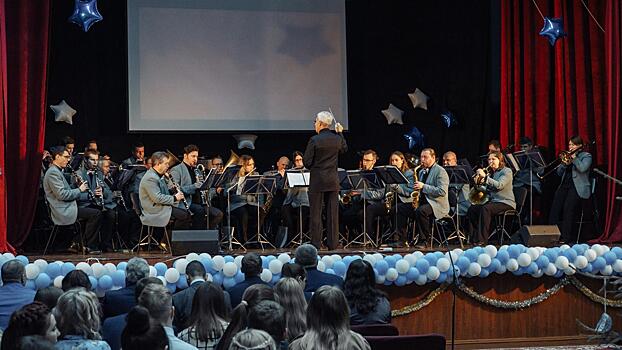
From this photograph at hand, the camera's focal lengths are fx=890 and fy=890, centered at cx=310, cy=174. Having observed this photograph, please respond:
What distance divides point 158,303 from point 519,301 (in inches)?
191

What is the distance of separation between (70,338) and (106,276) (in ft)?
9.85

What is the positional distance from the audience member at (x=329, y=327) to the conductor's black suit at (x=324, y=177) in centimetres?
512

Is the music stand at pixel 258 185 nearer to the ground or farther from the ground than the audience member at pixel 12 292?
farther from the ground

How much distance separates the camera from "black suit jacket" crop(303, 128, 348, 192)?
30.4ft

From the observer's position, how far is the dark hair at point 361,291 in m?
5.62

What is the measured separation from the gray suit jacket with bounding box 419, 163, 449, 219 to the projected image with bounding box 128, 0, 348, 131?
3.24 m

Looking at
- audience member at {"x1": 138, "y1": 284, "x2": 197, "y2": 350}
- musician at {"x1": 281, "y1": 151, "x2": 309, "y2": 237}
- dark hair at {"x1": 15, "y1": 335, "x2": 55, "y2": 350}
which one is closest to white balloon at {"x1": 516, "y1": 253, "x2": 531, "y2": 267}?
musician at {"x1": 281, "y1": 151, "x2": 309, "y2": 237}

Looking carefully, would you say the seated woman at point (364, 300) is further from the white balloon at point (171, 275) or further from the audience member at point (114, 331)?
the white balloon at point (171, 275)

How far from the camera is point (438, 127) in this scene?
46.4ft

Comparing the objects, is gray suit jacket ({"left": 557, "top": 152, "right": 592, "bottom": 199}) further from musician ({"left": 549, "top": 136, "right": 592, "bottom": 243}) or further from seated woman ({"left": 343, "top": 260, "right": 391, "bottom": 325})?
seated woman ({"left": 343, "top": 260, "right": 391, "bottom": 325})

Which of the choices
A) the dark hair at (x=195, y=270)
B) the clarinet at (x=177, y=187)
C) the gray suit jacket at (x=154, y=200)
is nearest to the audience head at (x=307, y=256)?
the dark hair at (x=195, y=270)

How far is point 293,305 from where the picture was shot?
16.0 ft

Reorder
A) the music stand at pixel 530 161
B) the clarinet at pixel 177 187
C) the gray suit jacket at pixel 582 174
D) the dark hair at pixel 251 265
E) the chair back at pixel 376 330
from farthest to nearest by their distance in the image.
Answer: the music stand at pixel 530 161 → the gray suit jacket at pixel 582 174 → the clarinet at pixel 177 187 → the dark hair at pixel 251 265 → the chair back at pixel 376 330

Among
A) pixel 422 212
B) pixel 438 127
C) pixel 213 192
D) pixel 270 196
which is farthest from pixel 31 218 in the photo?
pixel 438 127
